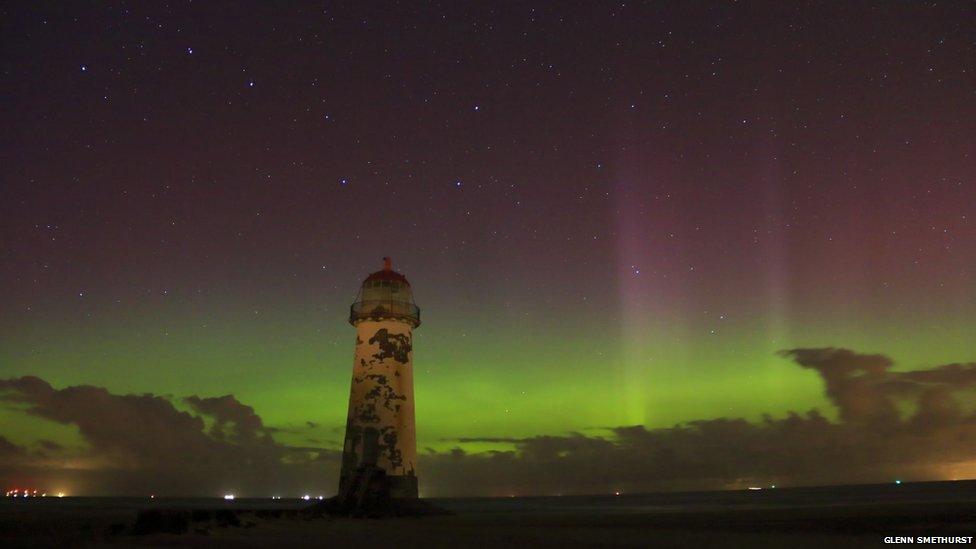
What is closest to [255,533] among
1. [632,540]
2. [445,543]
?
[445,543]

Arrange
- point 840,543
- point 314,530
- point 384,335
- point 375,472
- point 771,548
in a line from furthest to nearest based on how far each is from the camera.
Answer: point 384,335
point 375,472
point 314,530
point 840,543
point 771,548

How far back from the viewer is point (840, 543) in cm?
1417

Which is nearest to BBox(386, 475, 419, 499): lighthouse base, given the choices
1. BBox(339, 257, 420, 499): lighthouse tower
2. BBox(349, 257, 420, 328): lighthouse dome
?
BBox(339, 257, 420, 499): lighthouse tower

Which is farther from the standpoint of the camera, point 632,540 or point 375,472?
point 375,472

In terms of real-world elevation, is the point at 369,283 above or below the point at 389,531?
above

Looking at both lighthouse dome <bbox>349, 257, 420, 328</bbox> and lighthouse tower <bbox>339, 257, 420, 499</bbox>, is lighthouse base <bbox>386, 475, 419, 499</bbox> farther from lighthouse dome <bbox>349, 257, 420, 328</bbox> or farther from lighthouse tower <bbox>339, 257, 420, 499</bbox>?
lighthouse dome <bbox>349, 257, 420, 328</bbox>

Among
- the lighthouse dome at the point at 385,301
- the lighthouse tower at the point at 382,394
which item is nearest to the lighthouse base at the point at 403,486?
the lighthouse tower at the point at 382,394

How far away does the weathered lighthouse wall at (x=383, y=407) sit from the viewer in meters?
25.2

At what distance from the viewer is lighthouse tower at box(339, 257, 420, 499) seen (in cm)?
2516

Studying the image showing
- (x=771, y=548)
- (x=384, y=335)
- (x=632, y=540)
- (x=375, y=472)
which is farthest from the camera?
(x=384, y=335)

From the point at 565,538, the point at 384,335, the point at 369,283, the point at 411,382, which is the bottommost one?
the point at 565,538

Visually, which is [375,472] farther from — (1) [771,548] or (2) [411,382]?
(1) [771,548]

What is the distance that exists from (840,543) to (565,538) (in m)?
5.79

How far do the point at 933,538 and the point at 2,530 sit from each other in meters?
21.3
